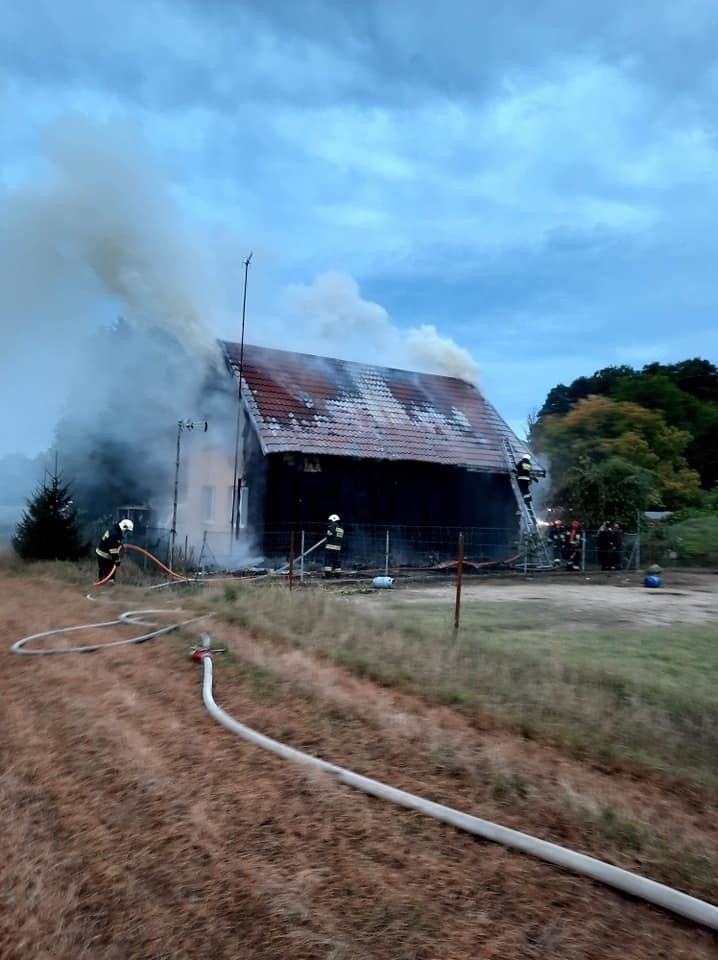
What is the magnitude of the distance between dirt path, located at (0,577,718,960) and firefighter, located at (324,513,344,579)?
36.0 ft

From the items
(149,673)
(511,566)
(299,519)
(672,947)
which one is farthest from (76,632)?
(511,566)

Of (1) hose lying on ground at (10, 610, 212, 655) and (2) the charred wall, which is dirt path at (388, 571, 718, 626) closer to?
(2) the charred wall

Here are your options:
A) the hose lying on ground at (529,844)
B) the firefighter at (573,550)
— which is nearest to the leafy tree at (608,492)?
the firefighter at (573,550)

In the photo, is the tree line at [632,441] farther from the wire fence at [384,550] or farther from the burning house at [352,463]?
the burning house at [352,463]

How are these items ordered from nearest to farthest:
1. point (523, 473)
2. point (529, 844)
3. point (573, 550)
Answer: point (529, 844)
point (573, 550)
point (523, 473)

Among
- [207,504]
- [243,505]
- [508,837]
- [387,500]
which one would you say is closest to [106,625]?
[508,837]

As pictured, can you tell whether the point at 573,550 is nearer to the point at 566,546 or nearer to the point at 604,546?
the point at 566,546

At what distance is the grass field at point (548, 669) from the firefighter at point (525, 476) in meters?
10.8

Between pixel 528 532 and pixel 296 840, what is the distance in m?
18.1

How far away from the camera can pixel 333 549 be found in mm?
16438

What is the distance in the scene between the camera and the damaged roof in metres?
18.3

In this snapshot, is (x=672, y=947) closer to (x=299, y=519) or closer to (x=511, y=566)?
(x=299, y=519)

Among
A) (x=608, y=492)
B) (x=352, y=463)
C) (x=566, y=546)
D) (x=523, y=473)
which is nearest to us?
(x=352, y=463)

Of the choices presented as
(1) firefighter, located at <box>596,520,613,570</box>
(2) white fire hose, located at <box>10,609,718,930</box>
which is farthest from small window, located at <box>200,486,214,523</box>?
(2) white fire hose, located at <box>10,609,718,930</box>
